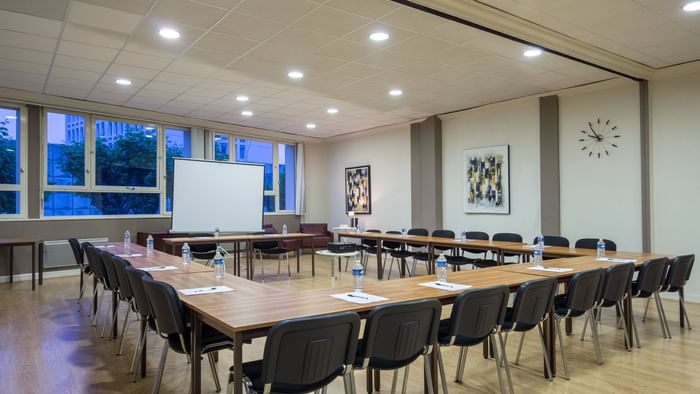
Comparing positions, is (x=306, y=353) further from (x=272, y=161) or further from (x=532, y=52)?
(x=272, y=161)

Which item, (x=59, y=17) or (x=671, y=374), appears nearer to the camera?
(x=671, y=374)

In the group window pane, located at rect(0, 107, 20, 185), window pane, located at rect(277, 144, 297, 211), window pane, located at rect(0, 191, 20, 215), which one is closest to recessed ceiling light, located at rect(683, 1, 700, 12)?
window pane, located at rect(277, 144, 297, 211)

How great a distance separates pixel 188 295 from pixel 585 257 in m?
4.01

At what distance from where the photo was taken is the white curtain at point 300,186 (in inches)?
438

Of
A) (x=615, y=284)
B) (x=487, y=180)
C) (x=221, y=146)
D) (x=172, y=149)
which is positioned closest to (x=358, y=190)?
(x=221, y=146)

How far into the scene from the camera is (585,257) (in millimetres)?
4625

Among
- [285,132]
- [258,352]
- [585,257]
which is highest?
[285,132]

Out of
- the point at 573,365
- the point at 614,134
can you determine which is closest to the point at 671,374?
the point at 573,365

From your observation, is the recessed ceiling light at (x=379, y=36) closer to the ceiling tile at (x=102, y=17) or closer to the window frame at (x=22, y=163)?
the ceiling tile at (x=102, y=17)

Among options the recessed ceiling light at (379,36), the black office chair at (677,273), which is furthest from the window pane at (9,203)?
the black office chair at (677,273)

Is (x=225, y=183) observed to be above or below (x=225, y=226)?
above

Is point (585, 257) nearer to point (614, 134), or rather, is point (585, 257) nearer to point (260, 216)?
point (614, 134)

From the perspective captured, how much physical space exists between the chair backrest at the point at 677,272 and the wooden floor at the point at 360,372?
0.47 metres

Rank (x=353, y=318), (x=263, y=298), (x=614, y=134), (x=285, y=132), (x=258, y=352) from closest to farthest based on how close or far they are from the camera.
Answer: (x=353, y=318) < (x=263, y=298) < (x=258, y=352) < (x=614, y=134) < (x=285, y=132)
